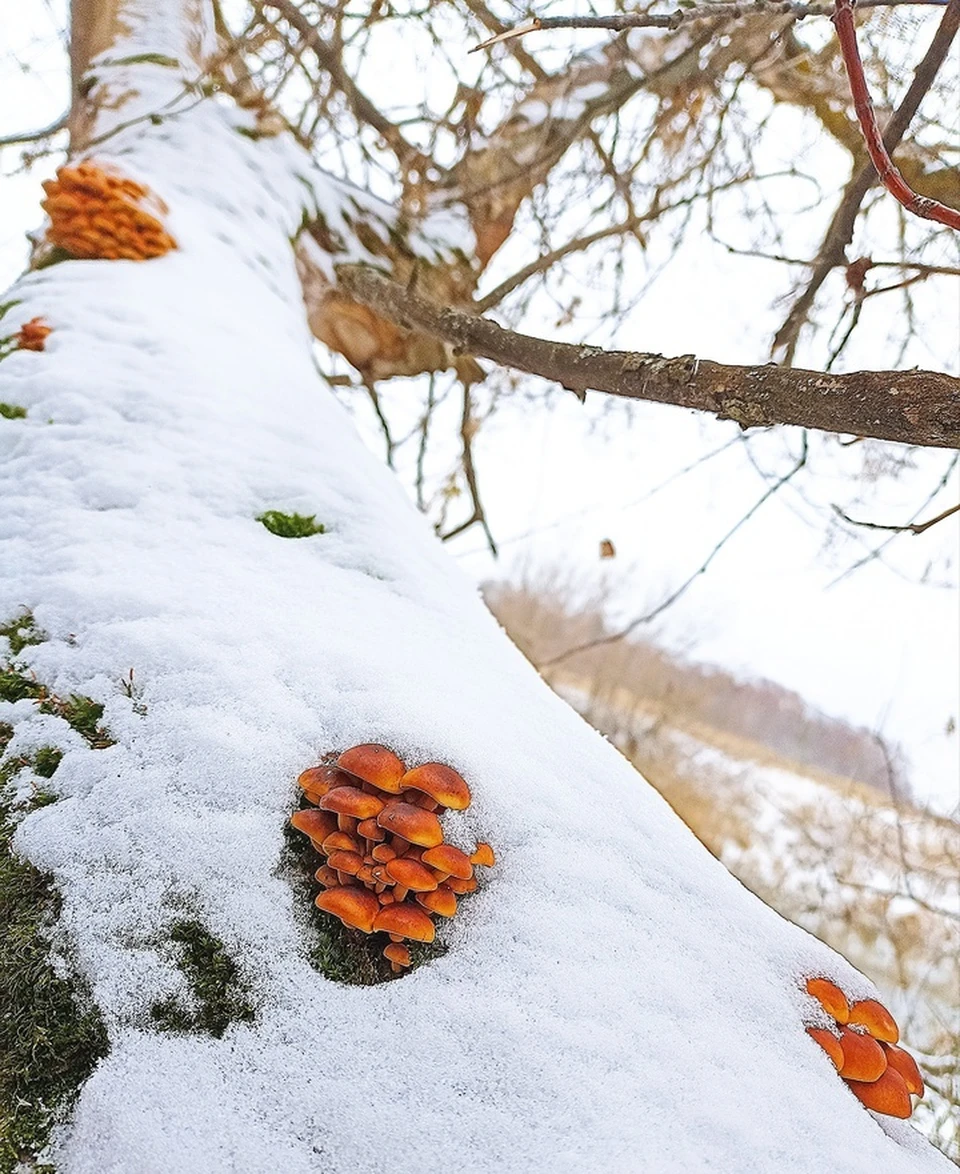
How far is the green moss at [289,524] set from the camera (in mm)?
1547

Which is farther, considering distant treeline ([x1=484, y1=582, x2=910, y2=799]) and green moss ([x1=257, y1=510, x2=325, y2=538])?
distant treeline ([x1=484, y1=582, x2=910, y2=799])

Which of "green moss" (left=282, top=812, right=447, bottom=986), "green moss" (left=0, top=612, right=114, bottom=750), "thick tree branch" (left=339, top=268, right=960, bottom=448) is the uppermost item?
"thick tree branch" (left=339, top=268, right=960, bottom=448)

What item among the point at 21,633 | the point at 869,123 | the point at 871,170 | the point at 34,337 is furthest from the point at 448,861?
the point at 871,170

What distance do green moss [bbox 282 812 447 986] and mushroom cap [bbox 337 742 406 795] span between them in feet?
0.52

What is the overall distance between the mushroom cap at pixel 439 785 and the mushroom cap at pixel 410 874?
0.30 ft

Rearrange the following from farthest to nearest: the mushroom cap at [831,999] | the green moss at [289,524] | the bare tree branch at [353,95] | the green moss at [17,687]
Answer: the bare tree branch at [353,95]
the green moss at [289,524]
the green moss at [17,687]
the mushroom cap at [831,999]

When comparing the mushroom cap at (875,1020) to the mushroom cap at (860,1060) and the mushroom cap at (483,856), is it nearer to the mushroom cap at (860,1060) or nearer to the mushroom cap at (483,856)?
the mushroom cap at (860,1060)

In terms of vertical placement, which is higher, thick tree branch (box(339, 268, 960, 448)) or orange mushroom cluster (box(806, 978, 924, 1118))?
thick tree branch (box(339, 268, 960, 448))

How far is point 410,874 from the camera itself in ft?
2.96

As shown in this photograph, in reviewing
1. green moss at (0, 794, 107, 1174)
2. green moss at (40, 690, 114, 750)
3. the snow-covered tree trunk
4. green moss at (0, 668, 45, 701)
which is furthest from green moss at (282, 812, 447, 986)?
green moss at (0, 668, 45, 701)

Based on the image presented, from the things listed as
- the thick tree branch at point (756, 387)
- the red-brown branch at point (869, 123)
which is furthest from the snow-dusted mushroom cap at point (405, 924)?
the red-brown branch at point (869, 123)

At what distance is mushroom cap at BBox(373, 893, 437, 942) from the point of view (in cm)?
88

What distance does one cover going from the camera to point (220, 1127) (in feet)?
2.41

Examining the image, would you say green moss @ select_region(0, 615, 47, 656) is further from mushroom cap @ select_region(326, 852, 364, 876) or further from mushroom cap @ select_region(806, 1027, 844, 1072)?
mushroom cap @ select_region(806, 1027, 844, 1072)
